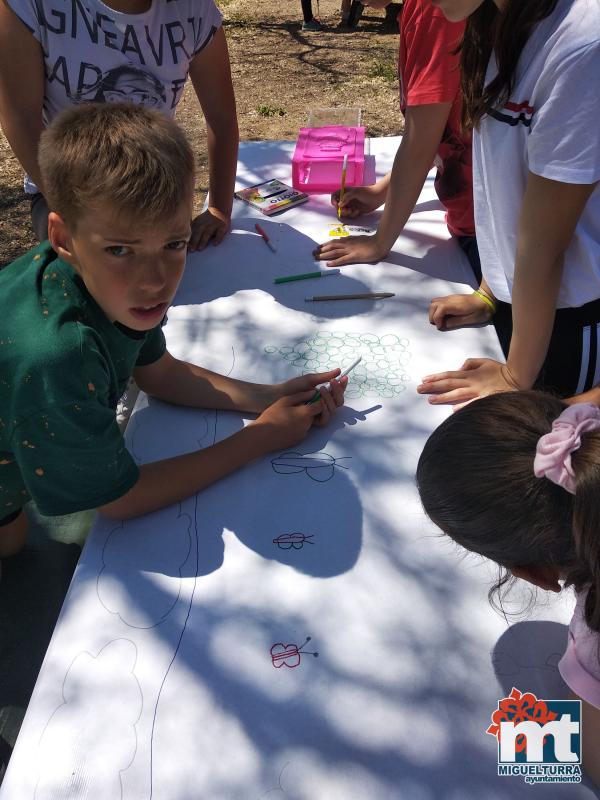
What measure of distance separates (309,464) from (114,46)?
981mm

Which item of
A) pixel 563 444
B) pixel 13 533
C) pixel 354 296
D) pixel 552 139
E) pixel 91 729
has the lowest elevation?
pixel 13 533

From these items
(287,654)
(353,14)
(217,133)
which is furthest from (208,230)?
(353,14)

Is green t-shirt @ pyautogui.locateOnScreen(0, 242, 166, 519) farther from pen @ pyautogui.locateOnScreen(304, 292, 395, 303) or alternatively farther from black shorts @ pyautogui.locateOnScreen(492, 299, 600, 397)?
black shorts @ pyautogui.locateOnScreen(492, 299, 600, 397)

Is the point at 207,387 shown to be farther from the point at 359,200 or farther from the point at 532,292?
the point at 359,200

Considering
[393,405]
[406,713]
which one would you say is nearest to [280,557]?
[406,713]

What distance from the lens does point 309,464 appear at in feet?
3.49

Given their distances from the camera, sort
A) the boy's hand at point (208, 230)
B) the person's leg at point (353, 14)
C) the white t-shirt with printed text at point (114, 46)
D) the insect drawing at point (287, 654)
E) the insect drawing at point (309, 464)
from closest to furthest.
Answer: the insect drawing at point (287, 654) < the insect drawing at point (309, 464) < the white t-shirt with printed text at point (114, 46) < the boy's hand at point (208, 230) < the person's leg at point (353, 14)

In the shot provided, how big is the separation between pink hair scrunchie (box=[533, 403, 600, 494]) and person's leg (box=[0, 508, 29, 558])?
1013 millimetres

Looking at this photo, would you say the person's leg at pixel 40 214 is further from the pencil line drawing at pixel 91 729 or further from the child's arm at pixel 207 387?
the pencil line drawing at pixel 91 729

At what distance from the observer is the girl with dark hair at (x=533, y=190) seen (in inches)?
37.2

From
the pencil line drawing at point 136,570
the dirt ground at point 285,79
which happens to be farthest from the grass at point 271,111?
the pencil line drawing at point 136,570

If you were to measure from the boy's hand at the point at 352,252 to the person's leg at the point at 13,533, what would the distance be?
0.81 meters

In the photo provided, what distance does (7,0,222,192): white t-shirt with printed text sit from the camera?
54.1 inches

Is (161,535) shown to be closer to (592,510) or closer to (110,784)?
(110,784)
